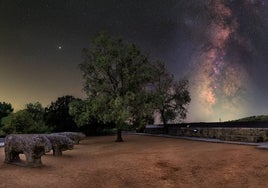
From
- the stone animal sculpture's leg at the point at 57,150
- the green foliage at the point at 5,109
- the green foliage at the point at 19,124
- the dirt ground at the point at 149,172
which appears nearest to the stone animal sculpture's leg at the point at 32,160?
the dirt ground at the point at 149,172

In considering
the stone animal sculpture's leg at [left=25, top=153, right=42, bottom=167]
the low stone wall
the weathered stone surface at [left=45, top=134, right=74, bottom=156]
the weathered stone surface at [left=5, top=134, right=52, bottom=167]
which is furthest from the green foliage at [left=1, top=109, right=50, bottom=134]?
the stone animal sculpture's leg at [left=25, top=153, right=42, bottom=167]

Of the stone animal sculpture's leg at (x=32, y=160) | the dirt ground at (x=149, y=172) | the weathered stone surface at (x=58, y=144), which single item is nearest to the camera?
the dirt ground at (x=149, y=172)

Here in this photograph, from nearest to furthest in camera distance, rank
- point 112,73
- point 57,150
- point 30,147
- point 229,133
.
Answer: point 30,147, point 57,150, point 229,133, point 112,73

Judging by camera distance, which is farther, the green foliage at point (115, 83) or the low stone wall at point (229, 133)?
the green foliage at point (115, 83)

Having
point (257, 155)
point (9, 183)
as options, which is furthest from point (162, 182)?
point (257, 155)

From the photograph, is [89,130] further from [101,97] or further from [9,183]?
[9,183]

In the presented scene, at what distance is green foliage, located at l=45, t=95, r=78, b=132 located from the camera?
48.4 metres

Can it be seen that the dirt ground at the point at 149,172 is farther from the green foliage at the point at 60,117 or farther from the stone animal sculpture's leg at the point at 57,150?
the green foliage at the point at 60,117

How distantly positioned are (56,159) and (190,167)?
763cm

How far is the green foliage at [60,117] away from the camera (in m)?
48.4

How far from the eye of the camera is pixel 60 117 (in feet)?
160

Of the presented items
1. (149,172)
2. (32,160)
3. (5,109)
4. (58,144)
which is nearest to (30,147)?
(32,160)

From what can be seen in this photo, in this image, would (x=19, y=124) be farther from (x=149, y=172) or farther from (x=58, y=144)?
(x=149, y=172)

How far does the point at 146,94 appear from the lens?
1496 inches
